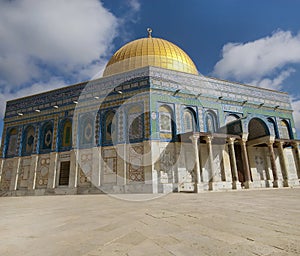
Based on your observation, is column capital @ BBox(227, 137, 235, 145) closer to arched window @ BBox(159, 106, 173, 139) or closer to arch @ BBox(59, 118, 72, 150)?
arched window @ BBox(159, 106, 173, 139)

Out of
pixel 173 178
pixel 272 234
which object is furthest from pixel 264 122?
pixel 272 234

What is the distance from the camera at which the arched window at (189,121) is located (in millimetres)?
15719

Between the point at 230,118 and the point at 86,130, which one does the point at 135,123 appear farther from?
the point at 230,118

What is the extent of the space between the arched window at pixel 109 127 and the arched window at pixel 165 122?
346 centimetres

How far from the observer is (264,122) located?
1728cm

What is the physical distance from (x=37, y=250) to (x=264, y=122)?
60.6ft

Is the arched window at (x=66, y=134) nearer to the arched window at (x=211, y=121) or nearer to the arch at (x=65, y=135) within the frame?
the arch at (x=65, y=135)

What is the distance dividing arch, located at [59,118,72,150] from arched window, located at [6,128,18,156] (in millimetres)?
4816

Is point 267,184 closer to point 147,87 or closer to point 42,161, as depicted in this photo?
point 147,87

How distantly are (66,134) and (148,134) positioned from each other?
737 centimetres

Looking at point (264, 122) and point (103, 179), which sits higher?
point (264, 122)

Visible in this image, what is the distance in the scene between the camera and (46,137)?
1788 centimetres

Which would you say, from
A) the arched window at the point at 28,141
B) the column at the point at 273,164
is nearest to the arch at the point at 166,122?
the column at the point at 273,164

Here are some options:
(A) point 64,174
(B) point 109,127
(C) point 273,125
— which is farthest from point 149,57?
(C) point 273,125
